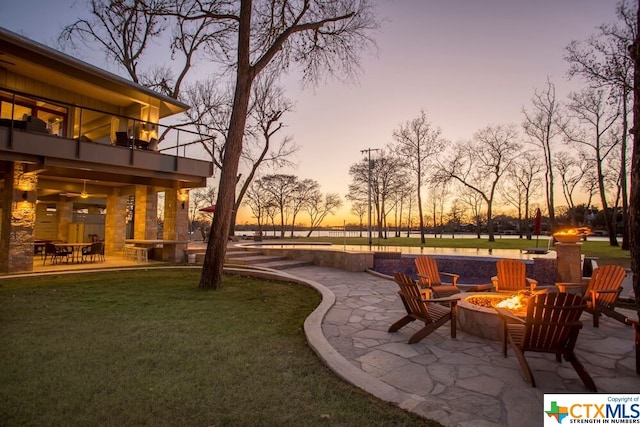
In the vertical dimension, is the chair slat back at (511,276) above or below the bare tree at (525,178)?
below

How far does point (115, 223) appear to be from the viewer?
1535 centimetres

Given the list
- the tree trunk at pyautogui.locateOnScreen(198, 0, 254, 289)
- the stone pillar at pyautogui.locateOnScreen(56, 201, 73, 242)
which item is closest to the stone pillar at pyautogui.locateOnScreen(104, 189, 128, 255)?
the stone pillar at pyautogui.locateOnScreen(56, 201, 73, 242)

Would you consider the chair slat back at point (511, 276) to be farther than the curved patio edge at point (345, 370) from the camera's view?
Yes

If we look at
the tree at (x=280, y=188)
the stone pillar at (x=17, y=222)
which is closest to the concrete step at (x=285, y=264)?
the stone pillar at (x=17, y=222)

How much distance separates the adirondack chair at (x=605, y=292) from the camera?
5156 millimetres

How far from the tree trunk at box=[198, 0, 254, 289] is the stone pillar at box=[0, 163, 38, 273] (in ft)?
20.0

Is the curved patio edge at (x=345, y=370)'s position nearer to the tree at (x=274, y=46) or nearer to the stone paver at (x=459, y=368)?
the stone paver at (x=459, y=368)

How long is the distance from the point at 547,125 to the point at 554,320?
29.2 metres

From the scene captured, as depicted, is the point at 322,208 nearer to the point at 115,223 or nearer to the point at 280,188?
the point at 280,188

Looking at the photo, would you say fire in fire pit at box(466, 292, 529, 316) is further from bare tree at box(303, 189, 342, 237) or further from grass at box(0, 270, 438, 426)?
bare tree at box(303, 189, 342, 237)

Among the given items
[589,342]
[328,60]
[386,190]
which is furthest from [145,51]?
[386,190]

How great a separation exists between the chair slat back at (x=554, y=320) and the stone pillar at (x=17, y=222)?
1250 cm

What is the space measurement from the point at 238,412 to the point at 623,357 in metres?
4.45

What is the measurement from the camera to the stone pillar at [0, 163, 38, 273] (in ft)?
30.9
